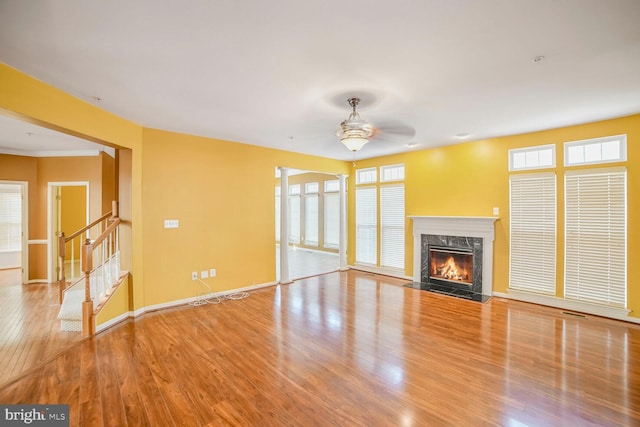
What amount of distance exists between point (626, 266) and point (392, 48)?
4466 millimetres

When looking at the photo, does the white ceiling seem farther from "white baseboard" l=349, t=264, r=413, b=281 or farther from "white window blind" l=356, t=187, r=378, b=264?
"white baseboard" l=349, t=264, r=413, b=281

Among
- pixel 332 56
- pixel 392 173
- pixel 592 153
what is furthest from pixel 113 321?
pixel 592 153

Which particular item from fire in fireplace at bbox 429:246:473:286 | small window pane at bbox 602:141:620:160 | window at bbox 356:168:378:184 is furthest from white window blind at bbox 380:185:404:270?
small window pane at bbox 602:141:620:160

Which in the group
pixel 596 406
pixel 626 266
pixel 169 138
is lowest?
pixel 596 406

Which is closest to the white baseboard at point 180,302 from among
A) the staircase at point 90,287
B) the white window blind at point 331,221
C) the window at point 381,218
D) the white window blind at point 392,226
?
the staircase at point 90,287

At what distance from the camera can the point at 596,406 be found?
2.20m

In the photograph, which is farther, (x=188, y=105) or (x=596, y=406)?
(x=188, y=105)

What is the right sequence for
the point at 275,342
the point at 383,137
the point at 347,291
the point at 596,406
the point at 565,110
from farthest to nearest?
1. the point at 347,291
2. the point at 383,137
3. the point at 565,110
4. the point at 275,342
5. the point at 596,406

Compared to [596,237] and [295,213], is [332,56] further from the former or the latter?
[295,213]

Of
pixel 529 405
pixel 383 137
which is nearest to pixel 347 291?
pixel 383 137

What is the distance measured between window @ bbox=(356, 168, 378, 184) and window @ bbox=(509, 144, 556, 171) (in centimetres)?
283

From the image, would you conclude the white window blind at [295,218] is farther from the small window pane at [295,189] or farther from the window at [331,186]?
the window at [331,186]

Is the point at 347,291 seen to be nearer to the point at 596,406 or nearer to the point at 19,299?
the point at 596,406

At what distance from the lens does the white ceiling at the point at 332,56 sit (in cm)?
180
